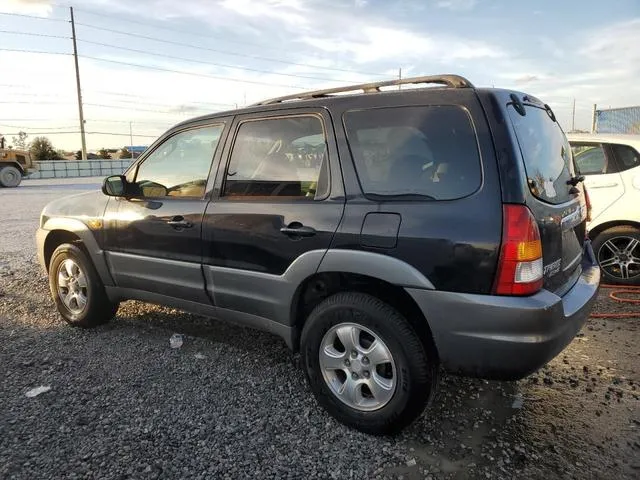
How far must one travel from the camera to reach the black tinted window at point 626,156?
5578mm

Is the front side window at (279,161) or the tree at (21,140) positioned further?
the tree at (21,140)

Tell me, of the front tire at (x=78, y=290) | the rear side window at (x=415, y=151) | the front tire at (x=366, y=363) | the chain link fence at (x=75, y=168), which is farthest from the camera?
the chain link fence at (x=75, y=168)

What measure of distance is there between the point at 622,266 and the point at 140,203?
503 centimetres

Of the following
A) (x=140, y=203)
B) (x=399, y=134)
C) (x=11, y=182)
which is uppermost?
(x=399, y=134)

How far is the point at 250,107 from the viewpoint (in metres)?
3.48

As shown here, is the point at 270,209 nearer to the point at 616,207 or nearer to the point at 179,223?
the point at 179,223

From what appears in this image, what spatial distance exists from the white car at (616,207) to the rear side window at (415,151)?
3.64 meters

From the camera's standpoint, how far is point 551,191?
107 inches

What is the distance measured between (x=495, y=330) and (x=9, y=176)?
2618cm

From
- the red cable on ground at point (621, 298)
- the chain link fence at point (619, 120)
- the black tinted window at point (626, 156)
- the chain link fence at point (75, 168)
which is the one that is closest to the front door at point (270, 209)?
the red cable on ground at point (621, 298)

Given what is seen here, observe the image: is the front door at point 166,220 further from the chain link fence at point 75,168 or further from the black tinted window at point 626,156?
the chain link fence at point 75,168

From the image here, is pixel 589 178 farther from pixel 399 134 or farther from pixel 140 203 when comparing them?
pixel 140 203

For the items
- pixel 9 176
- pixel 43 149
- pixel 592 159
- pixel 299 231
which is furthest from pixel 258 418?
pixel 43 149

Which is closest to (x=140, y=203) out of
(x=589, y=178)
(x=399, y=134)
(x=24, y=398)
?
(x=24, y=398)
